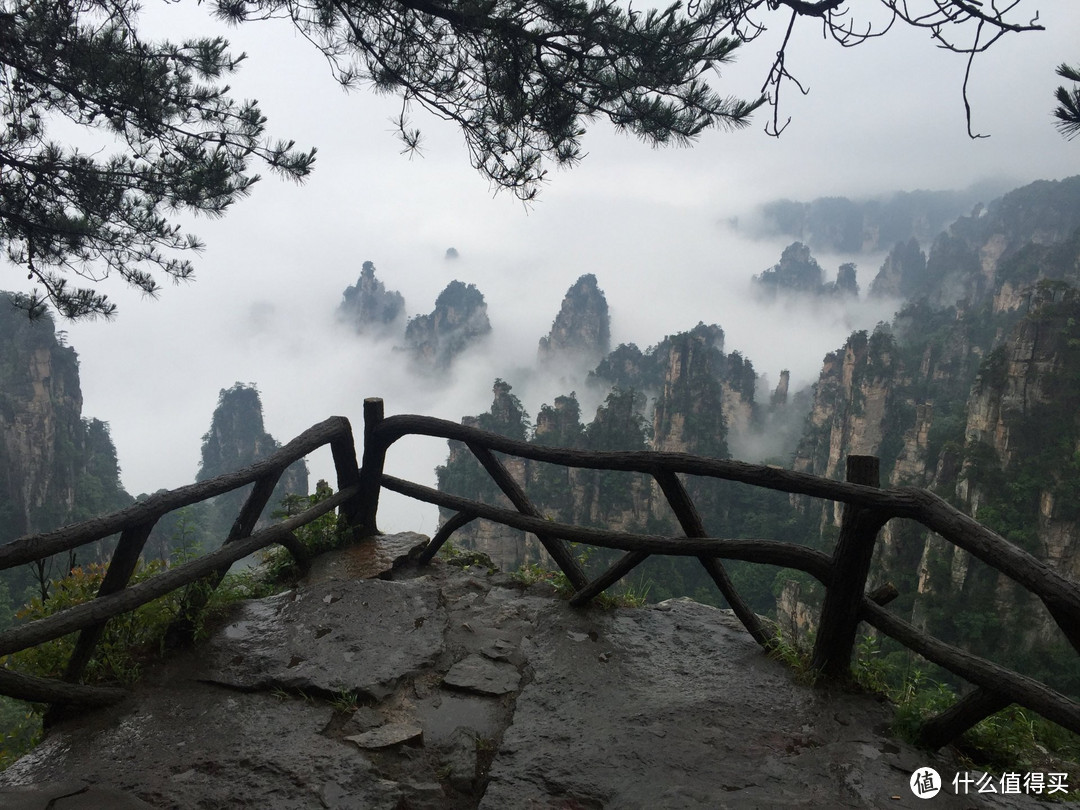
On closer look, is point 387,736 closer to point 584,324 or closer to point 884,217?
point 584,324

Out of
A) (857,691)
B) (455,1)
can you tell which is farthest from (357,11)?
(857,691)

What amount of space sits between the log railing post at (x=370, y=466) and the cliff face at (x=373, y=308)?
109503mm

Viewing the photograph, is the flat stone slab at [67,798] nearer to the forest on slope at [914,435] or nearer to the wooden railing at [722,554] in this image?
the wooden railing at [722,554]

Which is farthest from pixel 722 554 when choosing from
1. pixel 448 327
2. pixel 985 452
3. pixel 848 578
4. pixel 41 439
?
pixel 448 327

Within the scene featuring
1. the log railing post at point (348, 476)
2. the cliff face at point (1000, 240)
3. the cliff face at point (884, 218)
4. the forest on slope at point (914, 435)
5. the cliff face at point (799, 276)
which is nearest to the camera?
the log railing post at point (348, 476)

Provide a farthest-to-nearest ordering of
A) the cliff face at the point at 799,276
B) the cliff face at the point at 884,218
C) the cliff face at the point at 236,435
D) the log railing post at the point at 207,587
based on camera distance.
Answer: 1. the cliff face at the point at 884,218
2. the cliff face at the point at 799,276
3. the cliff face at the point at 236,435
4. the log railing post at the point at 207,587

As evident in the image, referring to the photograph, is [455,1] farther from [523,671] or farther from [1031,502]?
[1031,502]

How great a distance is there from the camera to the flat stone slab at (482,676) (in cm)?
278

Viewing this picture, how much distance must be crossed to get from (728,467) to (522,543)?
3632cm

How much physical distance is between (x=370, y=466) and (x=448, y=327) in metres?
93.0

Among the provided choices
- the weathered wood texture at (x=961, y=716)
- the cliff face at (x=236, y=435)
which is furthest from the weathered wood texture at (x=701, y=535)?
the cliff face at (x=236, y=435)

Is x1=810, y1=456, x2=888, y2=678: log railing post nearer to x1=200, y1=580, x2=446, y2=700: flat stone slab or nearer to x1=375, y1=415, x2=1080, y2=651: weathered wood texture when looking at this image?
x1=375, y1=415, x2=1080, y2=651: weathered wood texture

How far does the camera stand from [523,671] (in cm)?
288

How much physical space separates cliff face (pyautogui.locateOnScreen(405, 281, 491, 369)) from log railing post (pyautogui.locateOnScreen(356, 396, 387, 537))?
3570 inches
